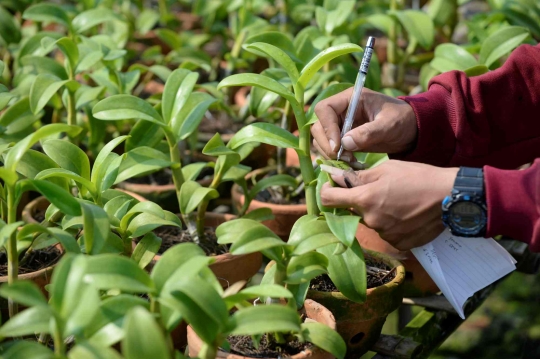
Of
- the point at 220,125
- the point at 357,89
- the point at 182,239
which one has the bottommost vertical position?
the point at 220,125

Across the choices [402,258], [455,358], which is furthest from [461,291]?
[455,358]

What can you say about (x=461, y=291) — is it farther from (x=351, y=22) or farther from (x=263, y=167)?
(x=351, y=22)

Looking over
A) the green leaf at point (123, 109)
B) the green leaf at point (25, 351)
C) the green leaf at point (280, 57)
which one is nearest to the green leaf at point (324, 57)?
the green leaf at point (280, 57)

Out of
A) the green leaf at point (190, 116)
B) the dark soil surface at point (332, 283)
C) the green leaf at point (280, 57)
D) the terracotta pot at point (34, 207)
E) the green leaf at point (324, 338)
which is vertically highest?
the green leaf at point (280, 57)

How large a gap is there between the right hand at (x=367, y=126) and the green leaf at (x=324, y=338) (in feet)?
1.01

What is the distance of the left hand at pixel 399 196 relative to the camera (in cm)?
98

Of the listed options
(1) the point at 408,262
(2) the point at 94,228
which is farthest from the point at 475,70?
(2) the point at 94,228

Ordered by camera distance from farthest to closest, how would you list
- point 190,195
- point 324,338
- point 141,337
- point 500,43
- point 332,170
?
point 500,43 < point 190,195 < point 332,170 < point 324,338 < point 141,337

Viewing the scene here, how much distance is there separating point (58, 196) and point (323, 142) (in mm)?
420

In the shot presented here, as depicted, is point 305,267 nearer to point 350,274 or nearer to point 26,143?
point 350,274

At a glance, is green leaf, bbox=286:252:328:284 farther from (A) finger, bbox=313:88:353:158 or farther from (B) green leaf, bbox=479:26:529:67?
(B) green leaf, bbox=479:26:529:67

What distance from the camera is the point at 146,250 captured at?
1.07m

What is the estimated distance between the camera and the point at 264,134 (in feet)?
3.75

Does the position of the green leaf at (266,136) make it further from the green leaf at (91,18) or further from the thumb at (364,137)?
the green leaf at (91,18)
